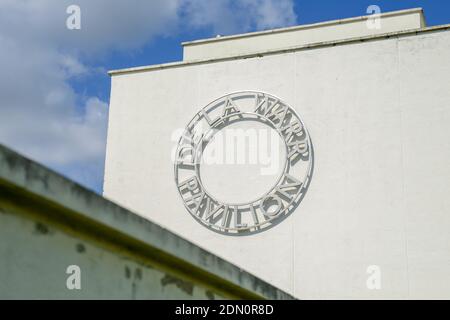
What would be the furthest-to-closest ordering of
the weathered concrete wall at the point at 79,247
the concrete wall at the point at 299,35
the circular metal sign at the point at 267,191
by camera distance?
the concrete wall at the point at 299,35 → the circular metal sign at the point at 267,191 → the weathered concrete wall at the point at 79,247

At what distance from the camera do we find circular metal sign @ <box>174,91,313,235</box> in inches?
505

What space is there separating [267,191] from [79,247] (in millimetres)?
7663

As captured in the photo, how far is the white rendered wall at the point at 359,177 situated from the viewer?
39.0ft

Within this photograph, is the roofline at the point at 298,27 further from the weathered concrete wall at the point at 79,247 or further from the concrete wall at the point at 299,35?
the weathered concrete wall at the point at 79,247

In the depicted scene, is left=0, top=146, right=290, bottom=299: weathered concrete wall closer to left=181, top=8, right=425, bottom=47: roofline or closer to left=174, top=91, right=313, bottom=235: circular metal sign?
left=174, top=91, right=313, bottom=235: circular metal sign

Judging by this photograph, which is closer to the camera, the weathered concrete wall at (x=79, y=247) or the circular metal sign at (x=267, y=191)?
the weathered concrete wall at (x=79, y=247)

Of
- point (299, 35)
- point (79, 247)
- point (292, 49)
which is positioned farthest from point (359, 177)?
point (79, 247)

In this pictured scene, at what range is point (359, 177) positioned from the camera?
41.0 feet

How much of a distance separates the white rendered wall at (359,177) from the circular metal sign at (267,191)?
17cm

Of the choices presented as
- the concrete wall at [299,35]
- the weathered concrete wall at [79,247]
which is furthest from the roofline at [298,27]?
the weathered concrete wall at [79,247]

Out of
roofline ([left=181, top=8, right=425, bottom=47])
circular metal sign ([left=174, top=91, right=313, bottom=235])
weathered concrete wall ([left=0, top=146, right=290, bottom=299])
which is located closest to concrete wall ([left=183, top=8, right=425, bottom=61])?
roofline ([left=181, top=8, right=425, bottom=47])

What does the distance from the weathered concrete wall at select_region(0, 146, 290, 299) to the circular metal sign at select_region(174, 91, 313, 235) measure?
5.64 meters

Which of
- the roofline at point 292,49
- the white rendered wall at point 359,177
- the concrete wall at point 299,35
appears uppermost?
the concrete wall at point 299,35

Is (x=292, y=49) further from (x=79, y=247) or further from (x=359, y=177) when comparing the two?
(x=79, y=247)
